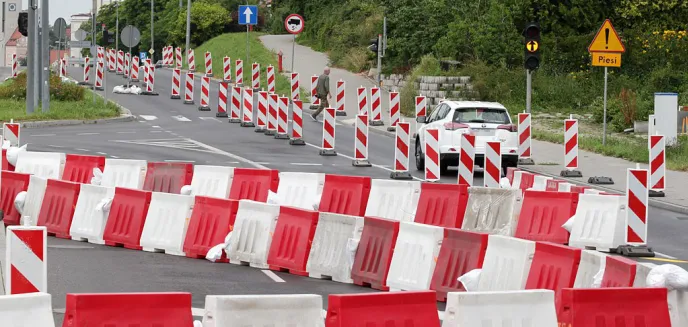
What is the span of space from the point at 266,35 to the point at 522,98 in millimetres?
33383

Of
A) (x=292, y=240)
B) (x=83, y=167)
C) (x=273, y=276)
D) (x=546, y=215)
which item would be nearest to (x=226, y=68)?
(x=83, y=167)

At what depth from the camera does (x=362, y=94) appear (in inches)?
1463

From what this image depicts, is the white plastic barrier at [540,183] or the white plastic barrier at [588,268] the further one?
the white plastic barrier at [540,183]

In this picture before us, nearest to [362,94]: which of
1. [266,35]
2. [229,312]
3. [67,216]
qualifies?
[67,216]

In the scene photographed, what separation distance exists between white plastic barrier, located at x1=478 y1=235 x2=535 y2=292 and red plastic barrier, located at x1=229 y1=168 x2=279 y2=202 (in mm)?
6580

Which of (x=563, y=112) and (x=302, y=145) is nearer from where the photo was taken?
(x=302, y=145)

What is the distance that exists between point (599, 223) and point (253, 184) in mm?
4795

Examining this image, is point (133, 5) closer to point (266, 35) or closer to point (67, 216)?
point (266, 35)

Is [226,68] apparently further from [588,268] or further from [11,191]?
[588,268]

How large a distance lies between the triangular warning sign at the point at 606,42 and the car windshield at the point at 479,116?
113 inches

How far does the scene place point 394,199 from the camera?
16.5 m

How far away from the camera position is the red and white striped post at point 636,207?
1496cm

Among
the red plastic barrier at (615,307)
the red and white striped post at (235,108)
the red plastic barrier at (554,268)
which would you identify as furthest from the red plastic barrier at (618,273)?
the red and white striped post at (235,108)

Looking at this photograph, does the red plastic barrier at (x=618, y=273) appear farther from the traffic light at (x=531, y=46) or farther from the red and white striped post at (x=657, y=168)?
the traffic light at (x=531, y=46)
